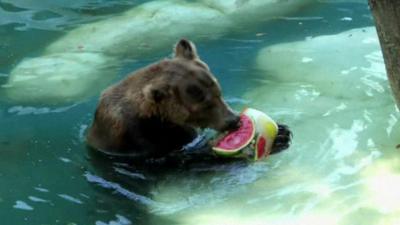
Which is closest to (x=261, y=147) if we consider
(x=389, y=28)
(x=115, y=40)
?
(x=389, y=28)

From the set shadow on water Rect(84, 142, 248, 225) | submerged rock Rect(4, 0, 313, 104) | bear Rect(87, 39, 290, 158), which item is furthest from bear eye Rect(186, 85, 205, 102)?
submerged rock Rect(4, 0, 313, 104)

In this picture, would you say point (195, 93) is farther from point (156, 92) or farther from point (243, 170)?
point (243, 170)

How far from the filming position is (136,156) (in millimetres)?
6914

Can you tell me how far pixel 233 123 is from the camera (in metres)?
6.65

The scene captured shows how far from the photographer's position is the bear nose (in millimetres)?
6646

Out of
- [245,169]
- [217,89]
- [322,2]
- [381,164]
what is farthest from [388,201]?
[322,2]

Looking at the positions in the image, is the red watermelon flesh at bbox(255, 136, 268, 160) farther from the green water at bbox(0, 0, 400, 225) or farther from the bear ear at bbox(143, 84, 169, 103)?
the bear ear at bbox(143, 84, 169, 103)

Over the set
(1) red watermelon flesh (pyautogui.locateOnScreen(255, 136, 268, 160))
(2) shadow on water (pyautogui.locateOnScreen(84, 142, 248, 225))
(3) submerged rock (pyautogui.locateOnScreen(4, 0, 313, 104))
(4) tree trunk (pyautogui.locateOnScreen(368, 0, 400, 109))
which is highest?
(4) tree trunk (pyautogui.locateOnScreen(368, 0, 400, 109))

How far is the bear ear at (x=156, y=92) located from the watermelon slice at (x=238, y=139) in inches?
23.8

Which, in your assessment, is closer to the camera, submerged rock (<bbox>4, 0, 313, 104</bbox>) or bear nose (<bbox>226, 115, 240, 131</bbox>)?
bear nose (<bbox>226, 115, 240, 131</bbox>)

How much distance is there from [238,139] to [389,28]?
184cm

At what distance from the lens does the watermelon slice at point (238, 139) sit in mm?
6500

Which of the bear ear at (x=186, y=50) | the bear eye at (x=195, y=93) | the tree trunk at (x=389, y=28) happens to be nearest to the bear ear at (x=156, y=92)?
the bear eye at (x=195, y=93)

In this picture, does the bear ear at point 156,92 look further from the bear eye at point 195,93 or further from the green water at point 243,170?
the green water at point 243,170
